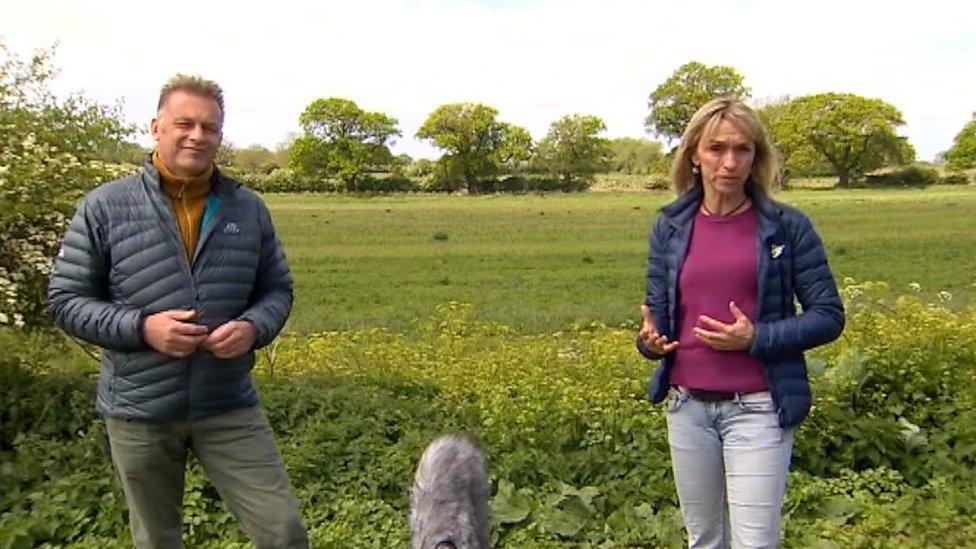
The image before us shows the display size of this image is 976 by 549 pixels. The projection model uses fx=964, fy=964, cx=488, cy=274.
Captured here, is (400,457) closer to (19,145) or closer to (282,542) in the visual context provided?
(282,542)

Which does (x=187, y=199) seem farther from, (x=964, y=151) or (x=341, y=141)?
(x=964, y=151)

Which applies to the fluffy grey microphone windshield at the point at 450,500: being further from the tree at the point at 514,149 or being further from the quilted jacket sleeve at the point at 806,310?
the tree at the point at 514,149

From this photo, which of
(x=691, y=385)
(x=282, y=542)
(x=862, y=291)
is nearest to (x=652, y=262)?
(x=691, y=385)

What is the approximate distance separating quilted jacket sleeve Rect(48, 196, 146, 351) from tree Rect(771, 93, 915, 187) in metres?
72.7

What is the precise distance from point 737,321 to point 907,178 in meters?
69.2

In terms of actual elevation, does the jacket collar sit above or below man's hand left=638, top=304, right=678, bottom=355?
above

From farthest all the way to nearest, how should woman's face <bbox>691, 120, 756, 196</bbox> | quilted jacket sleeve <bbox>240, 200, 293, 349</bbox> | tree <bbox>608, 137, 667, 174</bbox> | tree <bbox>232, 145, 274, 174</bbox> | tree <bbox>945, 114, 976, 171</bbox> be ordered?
tree <bbox>608, 137, 667, 174</bbox> < tree <bbox>945, 114, 976, 171</bbox> < tree <bbox>232, 145, 274, 174</bbox> < quilted jacket sleeve <bbox>240, 200, 293, 349</bbox> < woman's face <bbox>691, 120, 756, 196</bbox>

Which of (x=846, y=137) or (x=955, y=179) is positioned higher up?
(x=846, y=137)

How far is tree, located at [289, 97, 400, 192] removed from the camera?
72375 mm

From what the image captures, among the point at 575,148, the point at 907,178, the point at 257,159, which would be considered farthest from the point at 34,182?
the point at 257,159

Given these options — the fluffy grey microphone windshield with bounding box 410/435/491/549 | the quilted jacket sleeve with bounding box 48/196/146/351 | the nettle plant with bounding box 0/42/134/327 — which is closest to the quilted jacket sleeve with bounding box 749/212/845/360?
the fluffy grey microphone windshield with bounding box 410/435/491/549

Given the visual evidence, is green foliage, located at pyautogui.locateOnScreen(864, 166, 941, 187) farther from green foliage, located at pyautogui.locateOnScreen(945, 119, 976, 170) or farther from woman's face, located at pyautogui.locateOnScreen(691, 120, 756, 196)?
woman's face, located at pyautogui.locateOnScreen(691, 120, 756, 196)

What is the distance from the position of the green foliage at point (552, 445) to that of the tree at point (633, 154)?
70.3m

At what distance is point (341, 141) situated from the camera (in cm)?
7662
